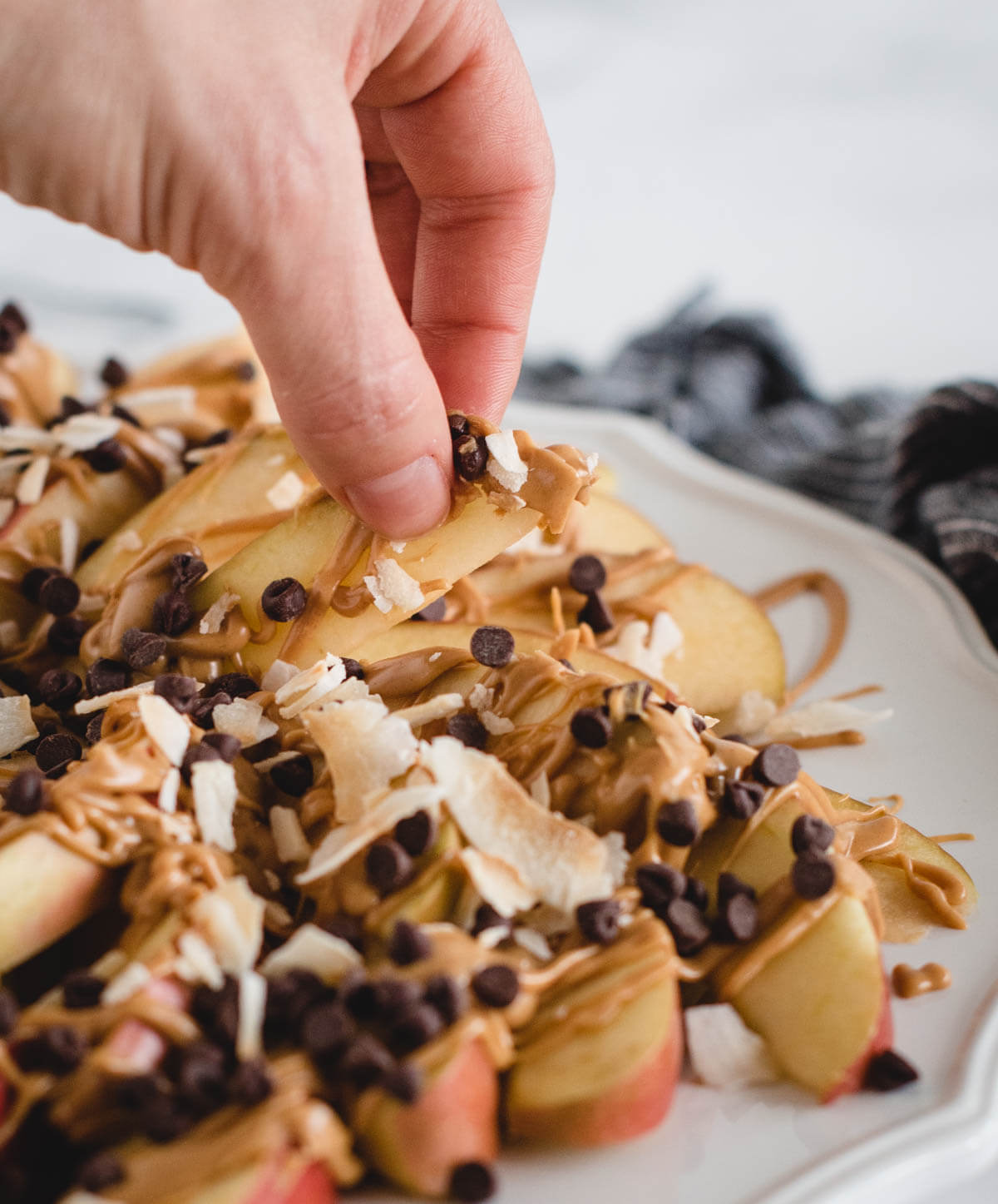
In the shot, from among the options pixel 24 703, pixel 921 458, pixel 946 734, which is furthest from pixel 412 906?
pixel 921 458

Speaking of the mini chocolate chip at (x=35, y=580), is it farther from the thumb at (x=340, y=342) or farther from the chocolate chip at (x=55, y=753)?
the thumb at (x=340, y=342)

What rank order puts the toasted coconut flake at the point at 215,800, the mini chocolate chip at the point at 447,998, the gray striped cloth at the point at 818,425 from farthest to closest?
the gray striped cloth at the point at 818,425 → the toasted coconut flake at the point at 215,800 → the mini chocolate chip at the point at 447,998

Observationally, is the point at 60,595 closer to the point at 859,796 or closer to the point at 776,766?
the point at 776,766

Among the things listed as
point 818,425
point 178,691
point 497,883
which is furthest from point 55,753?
point 818,425

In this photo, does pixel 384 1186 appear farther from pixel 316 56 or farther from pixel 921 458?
pixel 921 458

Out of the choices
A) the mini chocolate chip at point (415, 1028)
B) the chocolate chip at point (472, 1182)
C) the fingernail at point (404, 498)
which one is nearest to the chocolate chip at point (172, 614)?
the fingernail at point (404, 498)

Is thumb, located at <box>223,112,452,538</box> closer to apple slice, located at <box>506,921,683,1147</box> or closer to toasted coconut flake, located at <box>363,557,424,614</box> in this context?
toasted coconut flake, located at <box>363,557,424,614</box>

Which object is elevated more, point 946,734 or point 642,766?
point 642,766
